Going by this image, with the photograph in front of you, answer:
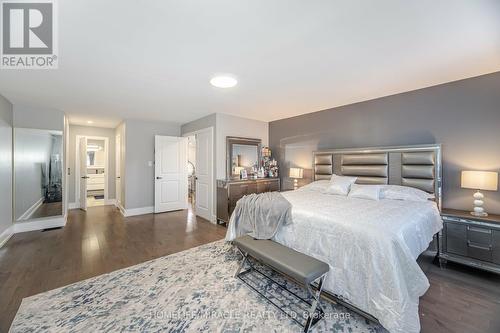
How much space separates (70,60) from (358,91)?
158 inches

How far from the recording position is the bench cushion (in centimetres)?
177

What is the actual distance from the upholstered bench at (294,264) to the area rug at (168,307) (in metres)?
0.15

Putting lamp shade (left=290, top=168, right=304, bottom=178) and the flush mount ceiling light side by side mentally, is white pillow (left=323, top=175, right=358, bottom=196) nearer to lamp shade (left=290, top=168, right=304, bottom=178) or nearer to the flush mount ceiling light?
lamp shade (left=290, top=168, right=304, bottom=178)

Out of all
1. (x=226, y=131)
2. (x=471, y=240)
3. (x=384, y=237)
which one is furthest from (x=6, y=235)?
(x=471, y=240)

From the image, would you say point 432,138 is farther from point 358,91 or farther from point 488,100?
point 358,91

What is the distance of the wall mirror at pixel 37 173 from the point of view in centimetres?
404

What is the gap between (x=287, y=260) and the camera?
6.42 feet

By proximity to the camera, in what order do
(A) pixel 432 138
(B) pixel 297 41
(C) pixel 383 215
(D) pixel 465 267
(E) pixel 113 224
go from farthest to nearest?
(E) pixel 113 224
(A) pixel 432 138
(D) pixel 465 267
(C) pixel 383 215
(B) pixel 297 41

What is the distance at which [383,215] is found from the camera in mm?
2164

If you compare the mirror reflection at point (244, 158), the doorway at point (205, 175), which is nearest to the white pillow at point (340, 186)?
the mirror reflection at point (244, 158)

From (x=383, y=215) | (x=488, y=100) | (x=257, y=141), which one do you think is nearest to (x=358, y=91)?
(x=488, y=100)

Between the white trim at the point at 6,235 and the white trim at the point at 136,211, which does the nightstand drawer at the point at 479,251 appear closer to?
the white trim at the point at 136,211

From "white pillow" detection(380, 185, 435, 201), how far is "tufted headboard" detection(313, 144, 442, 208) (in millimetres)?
190

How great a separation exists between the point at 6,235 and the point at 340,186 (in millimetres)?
6012
